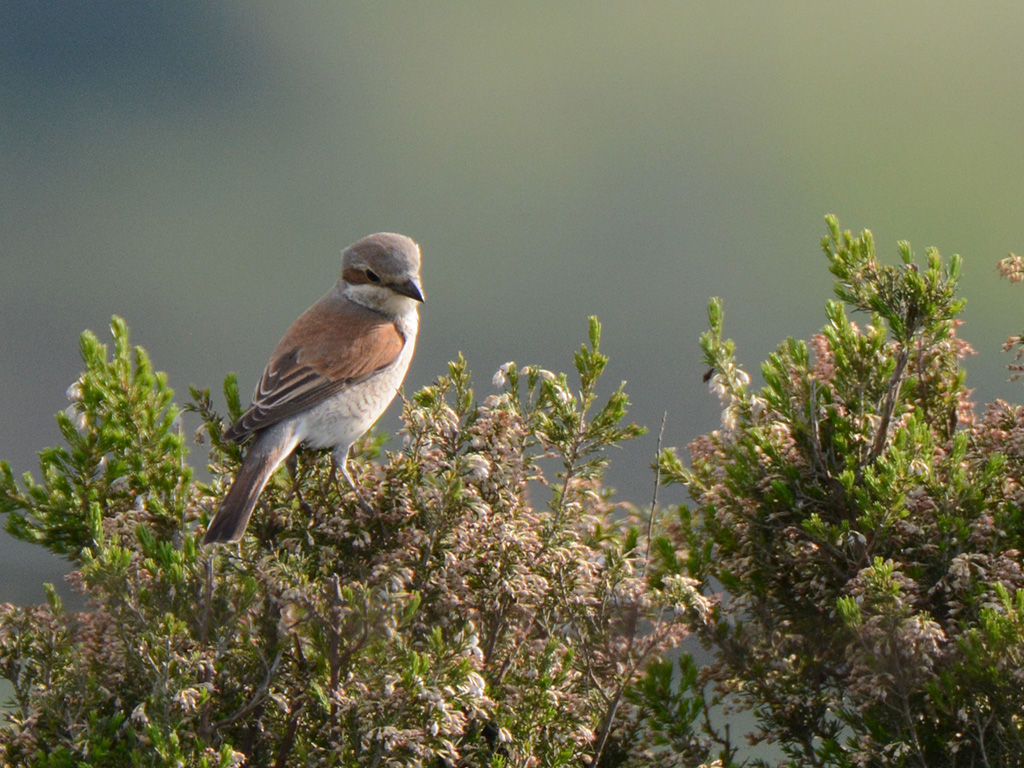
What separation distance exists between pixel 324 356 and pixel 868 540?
2199 millimetres

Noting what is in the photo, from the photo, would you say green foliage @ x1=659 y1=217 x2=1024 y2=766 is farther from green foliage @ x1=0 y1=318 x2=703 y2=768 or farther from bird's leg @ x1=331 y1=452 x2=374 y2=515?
bird's leg @ x1=331 y1=452 x2=374 y2=515

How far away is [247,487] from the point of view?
3148mm

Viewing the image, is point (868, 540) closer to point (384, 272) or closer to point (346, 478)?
point (346, 478)

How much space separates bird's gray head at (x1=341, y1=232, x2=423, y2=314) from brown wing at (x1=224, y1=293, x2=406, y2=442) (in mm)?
72

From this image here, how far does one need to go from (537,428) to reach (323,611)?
91 cm

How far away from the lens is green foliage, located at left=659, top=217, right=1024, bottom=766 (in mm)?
2863

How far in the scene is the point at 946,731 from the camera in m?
3.01

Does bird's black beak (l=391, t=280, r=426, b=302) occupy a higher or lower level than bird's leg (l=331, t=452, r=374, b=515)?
higher

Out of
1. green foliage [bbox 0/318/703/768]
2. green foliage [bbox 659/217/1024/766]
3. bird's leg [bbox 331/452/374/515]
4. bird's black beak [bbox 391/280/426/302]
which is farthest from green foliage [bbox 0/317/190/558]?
green foliage [bbox 659/217/1024/766]

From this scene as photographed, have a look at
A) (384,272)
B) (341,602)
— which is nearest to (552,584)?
(341,602)

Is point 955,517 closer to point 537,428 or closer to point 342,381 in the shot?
point 537,428

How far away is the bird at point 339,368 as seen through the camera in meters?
3.46

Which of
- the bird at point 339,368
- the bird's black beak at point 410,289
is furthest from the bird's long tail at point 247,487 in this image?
the bird's black beak at point 410,289

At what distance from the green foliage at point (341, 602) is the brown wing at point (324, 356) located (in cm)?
29
